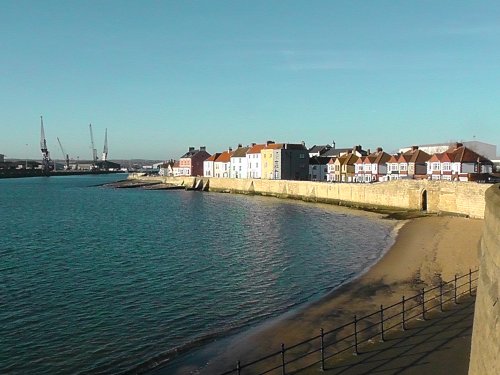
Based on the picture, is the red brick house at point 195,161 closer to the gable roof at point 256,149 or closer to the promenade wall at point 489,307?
the gable roof at point 256,149

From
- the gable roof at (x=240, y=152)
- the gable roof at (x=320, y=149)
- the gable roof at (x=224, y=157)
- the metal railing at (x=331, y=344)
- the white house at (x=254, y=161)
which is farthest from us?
the gable roof at (x=224, y=157)

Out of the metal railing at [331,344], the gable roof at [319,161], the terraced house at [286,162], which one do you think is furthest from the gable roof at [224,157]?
the metal railing at [331,344]

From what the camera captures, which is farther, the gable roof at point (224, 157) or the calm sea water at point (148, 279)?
the gable roof at point (224, 157)

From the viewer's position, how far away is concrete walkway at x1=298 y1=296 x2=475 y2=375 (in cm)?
1319

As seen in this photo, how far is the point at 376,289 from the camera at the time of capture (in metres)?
24.9

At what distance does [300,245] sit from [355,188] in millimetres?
34465

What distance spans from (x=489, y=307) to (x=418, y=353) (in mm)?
5271

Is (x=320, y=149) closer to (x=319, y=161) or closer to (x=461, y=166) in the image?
(x=319, y=161)

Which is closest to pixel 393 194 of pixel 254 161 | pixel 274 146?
pixel 274 146

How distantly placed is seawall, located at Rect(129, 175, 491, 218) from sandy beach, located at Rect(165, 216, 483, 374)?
7.44 meters

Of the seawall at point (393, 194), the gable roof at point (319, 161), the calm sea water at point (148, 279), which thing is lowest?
the calm sea water at point (148, 279)

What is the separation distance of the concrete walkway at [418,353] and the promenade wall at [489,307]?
2.49 m

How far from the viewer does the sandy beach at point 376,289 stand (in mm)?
17391

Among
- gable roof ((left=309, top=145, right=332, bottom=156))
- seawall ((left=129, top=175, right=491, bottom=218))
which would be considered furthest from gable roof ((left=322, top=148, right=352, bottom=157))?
seawall ((left=129, top=175, right=491, bottom=218))
